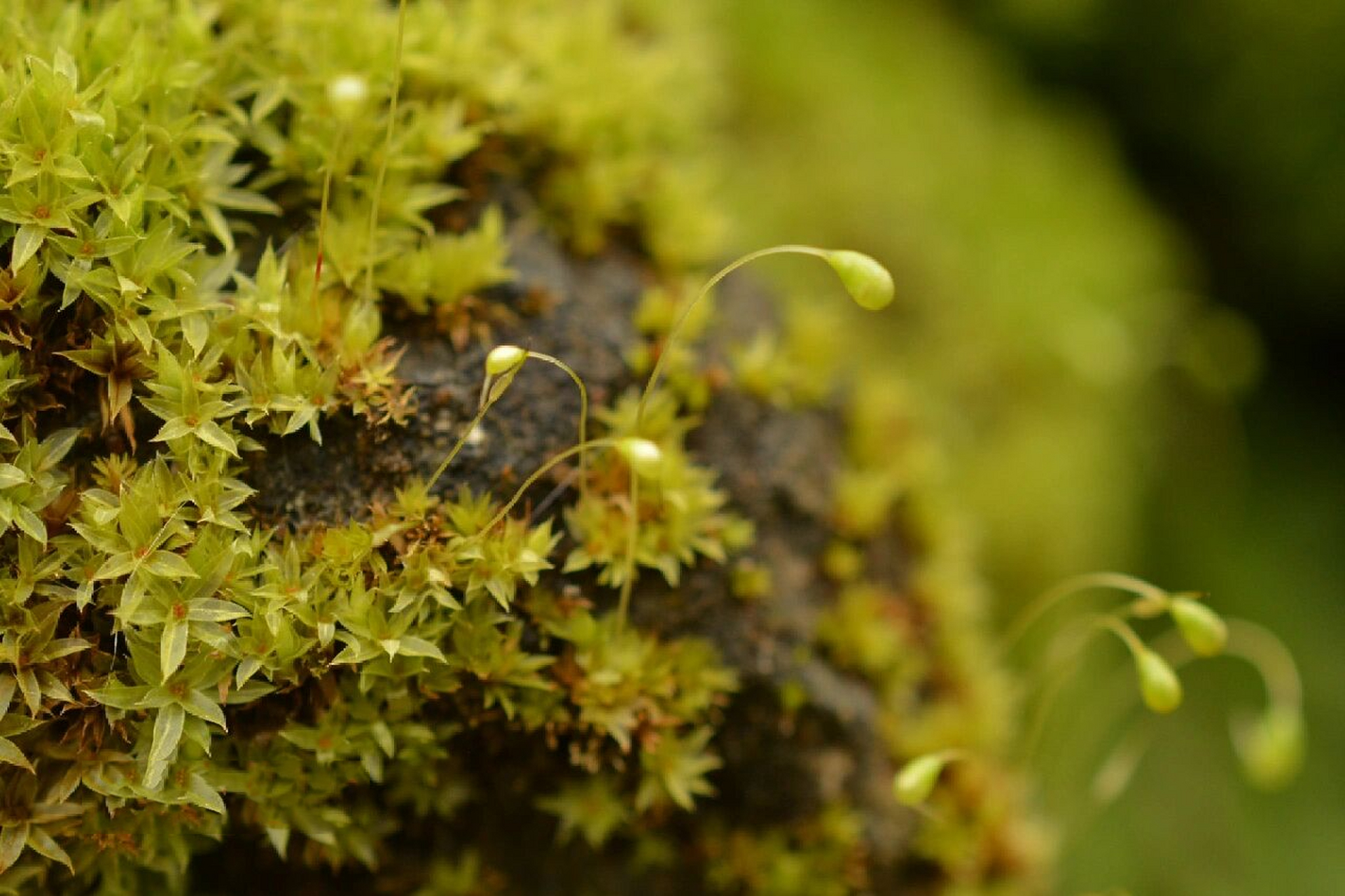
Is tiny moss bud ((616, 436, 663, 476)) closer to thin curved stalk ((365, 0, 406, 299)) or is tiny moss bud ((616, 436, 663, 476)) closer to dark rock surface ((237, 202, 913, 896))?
dark rock surface ((237, 202, 913, 896))

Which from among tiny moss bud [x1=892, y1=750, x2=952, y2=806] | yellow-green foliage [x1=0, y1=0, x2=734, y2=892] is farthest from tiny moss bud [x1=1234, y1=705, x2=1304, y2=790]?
yellow-green foliage [x1=0, y1=0, x2=734, y2=892]

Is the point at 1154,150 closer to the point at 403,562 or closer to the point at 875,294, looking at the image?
the point at 875,294

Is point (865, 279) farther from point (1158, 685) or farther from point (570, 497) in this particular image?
point (1158, 685)

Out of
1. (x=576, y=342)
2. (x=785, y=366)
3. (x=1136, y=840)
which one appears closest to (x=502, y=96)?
(x=576, y=342)

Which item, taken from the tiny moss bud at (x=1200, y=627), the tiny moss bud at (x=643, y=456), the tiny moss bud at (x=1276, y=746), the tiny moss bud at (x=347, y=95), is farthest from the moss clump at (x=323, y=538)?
the tiny moss bud at (x=1276, y=746)

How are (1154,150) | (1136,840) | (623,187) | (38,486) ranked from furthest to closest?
(1154,150) < (1136,840) < (623,187) < (38,486)
